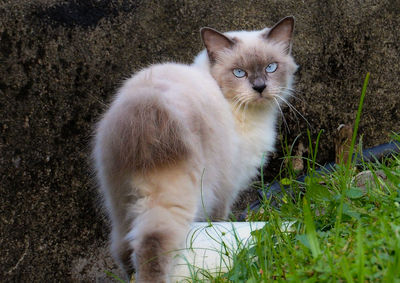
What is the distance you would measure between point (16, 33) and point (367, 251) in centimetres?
216

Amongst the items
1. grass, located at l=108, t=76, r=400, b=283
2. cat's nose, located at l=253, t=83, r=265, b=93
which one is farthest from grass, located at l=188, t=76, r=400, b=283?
cat's nose, located at l=253, t=83, r=265, b=93

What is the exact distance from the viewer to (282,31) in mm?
2844

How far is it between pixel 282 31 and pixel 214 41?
40 cm

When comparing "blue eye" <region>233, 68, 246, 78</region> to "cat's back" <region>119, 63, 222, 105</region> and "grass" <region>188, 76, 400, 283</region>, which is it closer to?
"cat's back" <region>119, 63, 222, 105</region>

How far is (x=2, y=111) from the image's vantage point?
2799 mm

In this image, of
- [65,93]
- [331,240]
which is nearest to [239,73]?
[65,93]

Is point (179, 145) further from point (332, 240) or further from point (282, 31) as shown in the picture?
point (282, 31)

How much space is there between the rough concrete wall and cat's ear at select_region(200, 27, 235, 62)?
1.61 ft

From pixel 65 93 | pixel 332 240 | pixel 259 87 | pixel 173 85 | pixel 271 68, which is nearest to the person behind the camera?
pixel 332 240

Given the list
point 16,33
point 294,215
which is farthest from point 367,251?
point 16,33

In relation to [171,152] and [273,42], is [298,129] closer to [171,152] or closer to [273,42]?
[273,42]

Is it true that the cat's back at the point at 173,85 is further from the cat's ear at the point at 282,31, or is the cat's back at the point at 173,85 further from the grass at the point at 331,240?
the grass at the point at 331,240

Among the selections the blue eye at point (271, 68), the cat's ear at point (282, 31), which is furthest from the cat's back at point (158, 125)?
the cat's ear at point (282, 31)

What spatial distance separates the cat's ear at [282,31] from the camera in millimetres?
2810
